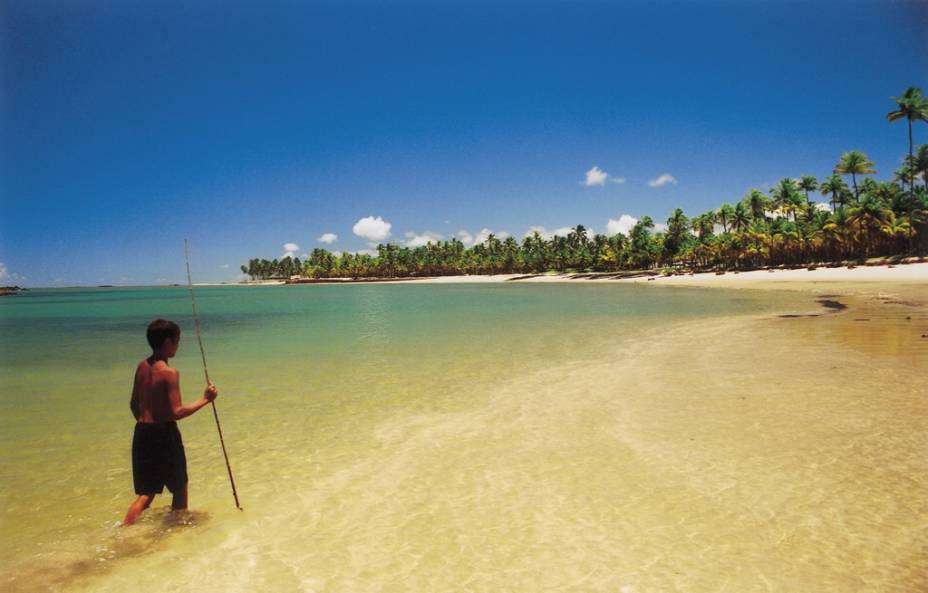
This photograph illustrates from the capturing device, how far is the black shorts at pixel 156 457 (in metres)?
5.18

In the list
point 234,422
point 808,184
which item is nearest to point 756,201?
point 808,184

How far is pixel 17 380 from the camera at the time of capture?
54.6 ft

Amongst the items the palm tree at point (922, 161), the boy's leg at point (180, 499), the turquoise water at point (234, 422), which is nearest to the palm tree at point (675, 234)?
the palm tree at point (922, 161)

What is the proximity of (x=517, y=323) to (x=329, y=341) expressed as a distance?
36.3 ft

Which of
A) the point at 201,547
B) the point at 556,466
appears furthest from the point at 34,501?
the point at 556,466

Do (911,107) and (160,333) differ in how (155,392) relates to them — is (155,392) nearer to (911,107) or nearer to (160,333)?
(160,333)

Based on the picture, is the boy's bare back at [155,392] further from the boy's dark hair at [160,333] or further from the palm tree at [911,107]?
the palm tree at [911,107]

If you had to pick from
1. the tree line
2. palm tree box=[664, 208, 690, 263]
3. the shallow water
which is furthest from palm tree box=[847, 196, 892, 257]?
the shallow water

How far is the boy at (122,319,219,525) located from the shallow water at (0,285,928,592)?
0.74 meters

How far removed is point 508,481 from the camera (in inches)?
266

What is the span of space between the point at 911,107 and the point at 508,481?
88.0 metres

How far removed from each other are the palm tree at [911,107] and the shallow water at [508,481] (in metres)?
73.5

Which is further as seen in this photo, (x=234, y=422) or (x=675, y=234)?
(x=675, y=234)

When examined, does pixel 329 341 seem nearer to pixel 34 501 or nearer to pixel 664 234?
pixel 34 501
